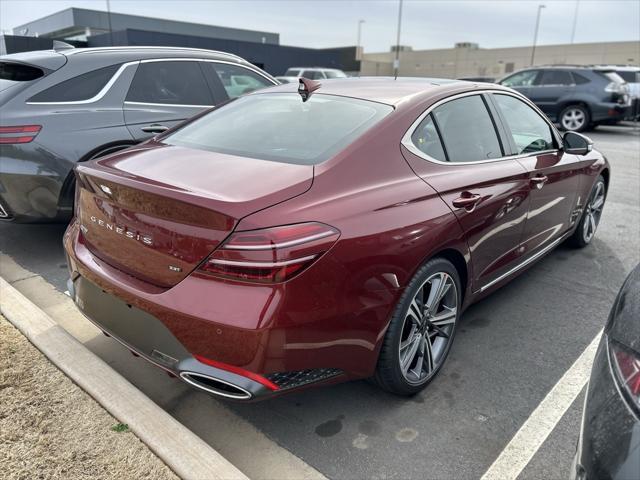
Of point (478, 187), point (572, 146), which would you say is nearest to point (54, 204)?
point (478, 187)

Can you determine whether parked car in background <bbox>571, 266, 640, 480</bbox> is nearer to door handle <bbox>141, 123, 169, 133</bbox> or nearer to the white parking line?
the white parking line

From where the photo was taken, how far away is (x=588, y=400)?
159 centimetres

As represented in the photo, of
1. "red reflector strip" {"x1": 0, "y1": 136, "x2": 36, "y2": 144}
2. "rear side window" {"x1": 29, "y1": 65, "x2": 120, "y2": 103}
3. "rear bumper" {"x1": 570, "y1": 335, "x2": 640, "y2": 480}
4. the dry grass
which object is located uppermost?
"rear side window" {"x1": 29, "y1": 65, "x2": 120, "y2": 103}

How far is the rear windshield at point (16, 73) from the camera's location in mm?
4234

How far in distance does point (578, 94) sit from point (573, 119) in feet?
2.17

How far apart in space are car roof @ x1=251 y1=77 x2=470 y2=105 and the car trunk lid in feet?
2.84

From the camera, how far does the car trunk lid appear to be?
199 cm

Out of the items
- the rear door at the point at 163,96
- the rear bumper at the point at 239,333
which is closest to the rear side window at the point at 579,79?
the rear door at the point at 163,96

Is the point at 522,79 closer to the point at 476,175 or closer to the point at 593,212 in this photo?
the point at 593,212

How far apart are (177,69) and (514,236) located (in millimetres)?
3685

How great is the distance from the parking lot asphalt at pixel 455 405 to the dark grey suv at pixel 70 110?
2.33ft

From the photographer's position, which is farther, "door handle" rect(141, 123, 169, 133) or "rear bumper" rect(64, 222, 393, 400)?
"door handle" rect(141, 123, 169, 133)

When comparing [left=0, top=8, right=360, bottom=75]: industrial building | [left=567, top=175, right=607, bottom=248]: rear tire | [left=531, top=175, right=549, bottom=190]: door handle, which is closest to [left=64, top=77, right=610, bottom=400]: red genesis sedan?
[left=531, top=175, right=549, bottom=190]: door handle

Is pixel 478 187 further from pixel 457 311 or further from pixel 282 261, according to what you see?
pixel 282 261
